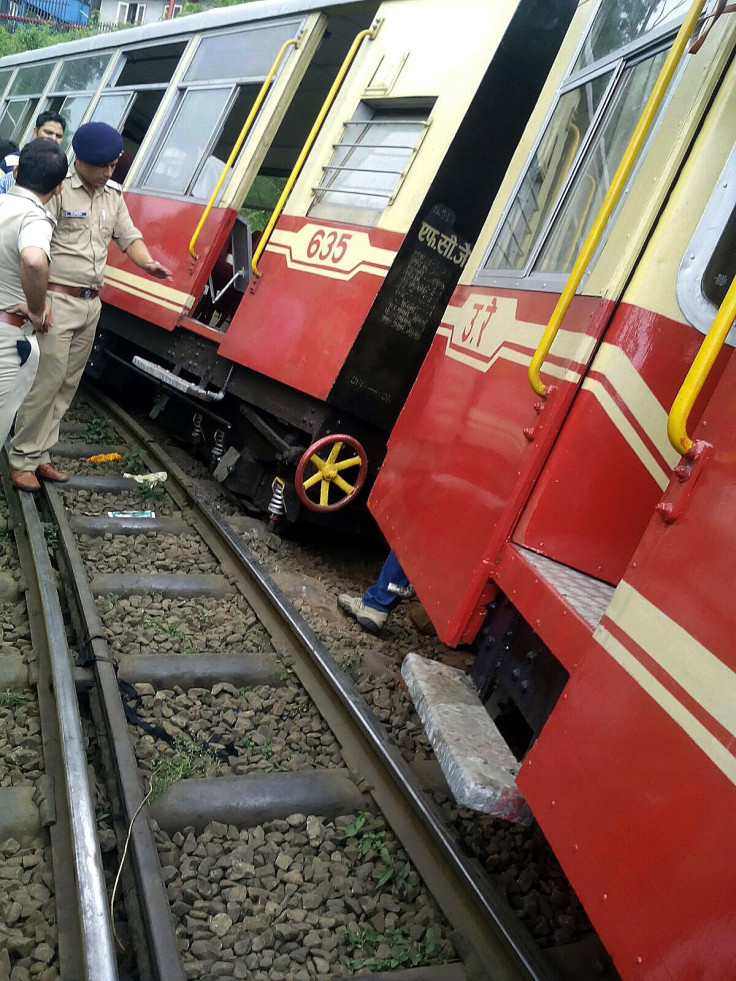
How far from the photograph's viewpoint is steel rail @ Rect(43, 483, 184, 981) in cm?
224

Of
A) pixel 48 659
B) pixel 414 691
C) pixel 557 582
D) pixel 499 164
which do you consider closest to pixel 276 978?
pixel 414 691

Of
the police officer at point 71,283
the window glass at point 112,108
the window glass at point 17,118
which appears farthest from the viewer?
the window glass at point 17,118

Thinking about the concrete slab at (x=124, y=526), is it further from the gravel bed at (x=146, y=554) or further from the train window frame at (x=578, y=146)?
the train window frame at (x=578, y=146)

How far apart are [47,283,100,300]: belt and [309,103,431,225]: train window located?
1497mm

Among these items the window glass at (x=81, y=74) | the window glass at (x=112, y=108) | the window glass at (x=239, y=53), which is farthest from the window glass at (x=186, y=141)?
the window glass at (x=81, y=74)

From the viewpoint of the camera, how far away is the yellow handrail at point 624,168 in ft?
8.26

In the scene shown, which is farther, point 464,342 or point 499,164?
point 499,164

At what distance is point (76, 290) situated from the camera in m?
5.46

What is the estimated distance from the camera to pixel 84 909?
2.24 metres

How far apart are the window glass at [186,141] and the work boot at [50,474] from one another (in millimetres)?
2764

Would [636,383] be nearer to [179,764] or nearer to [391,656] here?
[179,764]

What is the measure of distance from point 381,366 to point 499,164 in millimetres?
1315

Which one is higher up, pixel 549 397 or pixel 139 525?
pixel 549 397

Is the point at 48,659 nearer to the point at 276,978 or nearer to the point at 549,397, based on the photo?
the point at 276,978
